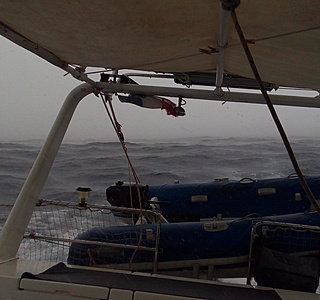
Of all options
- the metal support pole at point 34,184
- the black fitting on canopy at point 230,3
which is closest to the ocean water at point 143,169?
the metal support pole at point 34,184

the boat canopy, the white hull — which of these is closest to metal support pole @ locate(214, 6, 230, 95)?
the boat canopy

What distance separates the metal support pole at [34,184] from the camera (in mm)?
1771

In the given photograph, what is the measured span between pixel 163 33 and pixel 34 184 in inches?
45.9

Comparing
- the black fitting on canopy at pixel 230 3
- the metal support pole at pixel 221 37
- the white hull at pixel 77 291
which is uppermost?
the metal support pole at pixel 221 37

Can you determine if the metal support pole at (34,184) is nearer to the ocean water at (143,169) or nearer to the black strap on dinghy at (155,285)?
the black strap on dinghy at (155,285)

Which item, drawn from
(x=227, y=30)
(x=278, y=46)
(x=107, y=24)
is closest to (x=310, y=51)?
(x=278, y=46)

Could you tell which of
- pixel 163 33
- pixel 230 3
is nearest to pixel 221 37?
pixel 163 33

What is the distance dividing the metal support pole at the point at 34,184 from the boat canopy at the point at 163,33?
300 mm

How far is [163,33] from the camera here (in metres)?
1.32

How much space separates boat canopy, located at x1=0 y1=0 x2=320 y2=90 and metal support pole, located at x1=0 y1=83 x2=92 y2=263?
0.98 ft

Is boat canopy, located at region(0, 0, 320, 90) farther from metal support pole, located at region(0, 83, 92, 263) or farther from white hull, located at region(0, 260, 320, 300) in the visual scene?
white hull, located at region(0, 260, 320, 300)

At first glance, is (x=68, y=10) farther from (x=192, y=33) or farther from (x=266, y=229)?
(x=266, y=229)

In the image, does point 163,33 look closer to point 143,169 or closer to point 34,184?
point 34,184

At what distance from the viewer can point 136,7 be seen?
1.09 m
